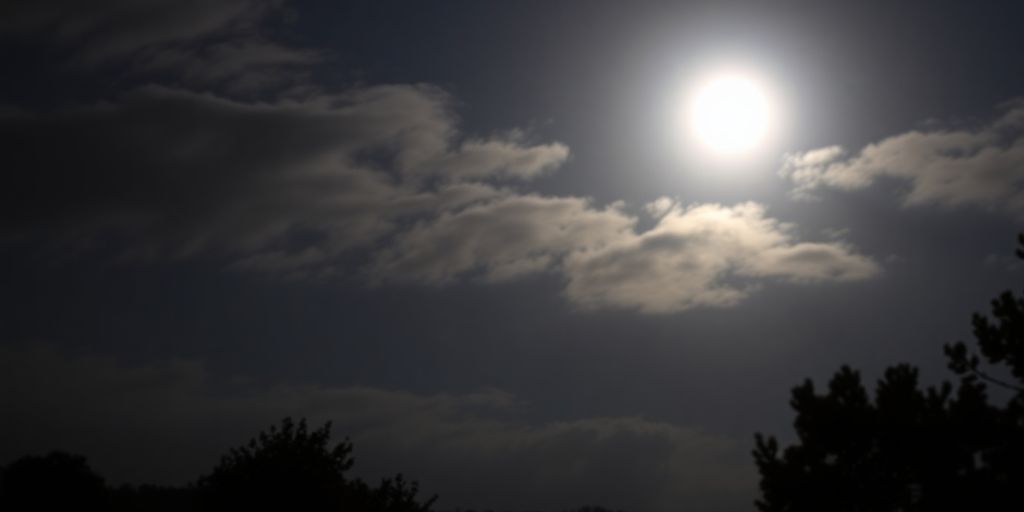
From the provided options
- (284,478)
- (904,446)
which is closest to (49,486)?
(284,478)

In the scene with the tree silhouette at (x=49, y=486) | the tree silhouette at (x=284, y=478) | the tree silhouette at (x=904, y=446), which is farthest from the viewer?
the tree silhouette at (x=49, y=486)

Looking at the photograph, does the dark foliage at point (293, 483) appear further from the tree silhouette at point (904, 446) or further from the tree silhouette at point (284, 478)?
the tree silhouette at point (904, 446)

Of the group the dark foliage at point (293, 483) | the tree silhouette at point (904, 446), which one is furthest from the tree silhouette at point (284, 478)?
the tree silhouette at point (904, 446)

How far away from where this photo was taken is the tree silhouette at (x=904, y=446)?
11.6 meters

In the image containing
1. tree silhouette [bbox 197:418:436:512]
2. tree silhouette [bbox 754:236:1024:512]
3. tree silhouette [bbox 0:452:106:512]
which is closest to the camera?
tree silhouette [bbox 754:236:1024:512]

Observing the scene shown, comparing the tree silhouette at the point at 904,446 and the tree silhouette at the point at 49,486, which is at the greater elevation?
the tree silhouette at the point at 49,486

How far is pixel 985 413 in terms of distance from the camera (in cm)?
1175

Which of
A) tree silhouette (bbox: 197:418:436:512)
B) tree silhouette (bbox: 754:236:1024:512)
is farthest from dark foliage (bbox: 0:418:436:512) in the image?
tree silhouette (bbox: 754:236:1024:512)

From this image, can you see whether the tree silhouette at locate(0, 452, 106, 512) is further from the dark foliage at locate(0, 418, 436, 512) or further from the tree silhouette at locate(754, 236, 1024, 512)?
the tree silhouette at locate(754, 236, 1024, 512)

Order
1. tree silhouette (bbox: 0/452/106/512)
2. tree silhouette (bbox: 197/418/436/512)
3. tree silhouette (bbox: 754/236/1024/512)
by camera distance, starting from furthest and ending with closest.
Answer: tree silhouette (bbox: 0/452/106/512), tree silhouette (bbox: 197/418/436/512), tree silhouette (bbox: 754/236/1024/512)

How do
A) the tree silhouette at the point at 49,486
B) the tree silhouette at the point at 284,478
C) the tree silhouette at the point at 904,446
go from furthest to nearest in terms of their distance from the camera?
the tree silhouette at the point at 49,486, the tree silhouette at the point at 284,478, the tree silhouette at the point at 904,446

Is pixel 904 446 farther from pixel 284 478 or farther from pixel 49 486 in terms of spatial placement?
pixel 49 486

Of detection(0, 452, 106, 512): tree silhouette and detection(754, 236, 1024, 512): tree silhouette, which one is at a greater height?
detection(0, 452, 106, 512): tree silhouette

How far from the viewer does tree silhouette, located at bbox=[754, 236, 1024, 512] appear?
1162 cm
